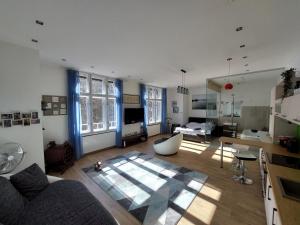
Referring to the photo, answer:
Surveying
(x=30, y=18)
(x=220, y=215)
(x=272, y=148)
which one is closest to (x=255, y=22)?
(x=272, y=148)

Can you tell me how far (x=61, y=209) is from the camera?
1640 mm

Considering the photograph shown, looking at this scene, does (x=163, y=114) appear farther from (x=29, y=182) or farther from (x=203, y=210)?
(x=29, y=182)

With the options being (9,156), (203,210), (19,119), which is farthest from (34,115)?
(203,210)

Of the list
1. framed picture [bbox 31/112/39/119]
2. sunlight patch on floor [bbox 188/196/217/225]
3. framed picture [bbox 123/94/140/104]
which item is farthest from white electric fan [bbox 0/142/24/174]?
framed picture [bbox 123/94/140/104]

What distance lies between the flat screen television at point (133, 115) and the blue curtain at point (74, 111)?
203 cm

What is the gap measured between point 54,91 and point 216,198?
4.94 meters

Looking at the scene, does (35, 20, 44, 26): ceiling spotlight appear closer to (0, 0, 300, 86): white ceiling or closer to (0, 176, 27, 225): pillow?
(0, 0, 300, 86): white ceiling

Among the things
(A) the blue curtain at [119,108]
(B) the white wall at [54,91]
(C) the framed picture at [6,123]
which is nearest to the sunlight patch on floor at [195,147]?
(A) the blue curtain at [119,108]

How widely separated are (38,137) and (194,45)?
3.81 m

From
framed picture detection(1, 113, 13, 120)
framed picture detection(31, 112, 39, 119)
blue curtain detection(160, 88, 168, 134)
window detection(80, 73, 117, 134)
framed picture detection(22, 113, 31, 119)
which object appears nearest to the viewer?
framed picture detection(1, 113, 13, 120)

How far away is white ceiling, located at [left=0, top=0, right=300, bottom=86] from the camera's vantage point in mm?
1701

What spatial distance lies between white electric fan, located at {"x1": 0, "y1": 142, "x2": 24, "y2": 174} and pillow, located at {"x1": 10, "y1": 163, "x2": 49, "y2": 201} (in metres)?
0.52

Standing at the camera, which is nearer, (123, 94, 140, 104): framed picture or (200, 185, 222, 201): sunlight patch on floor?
(200, 185, 222, 201): sunlight patch on floor

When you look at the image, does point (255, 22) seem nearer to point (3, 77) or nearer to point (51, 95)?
point (3, 77)
